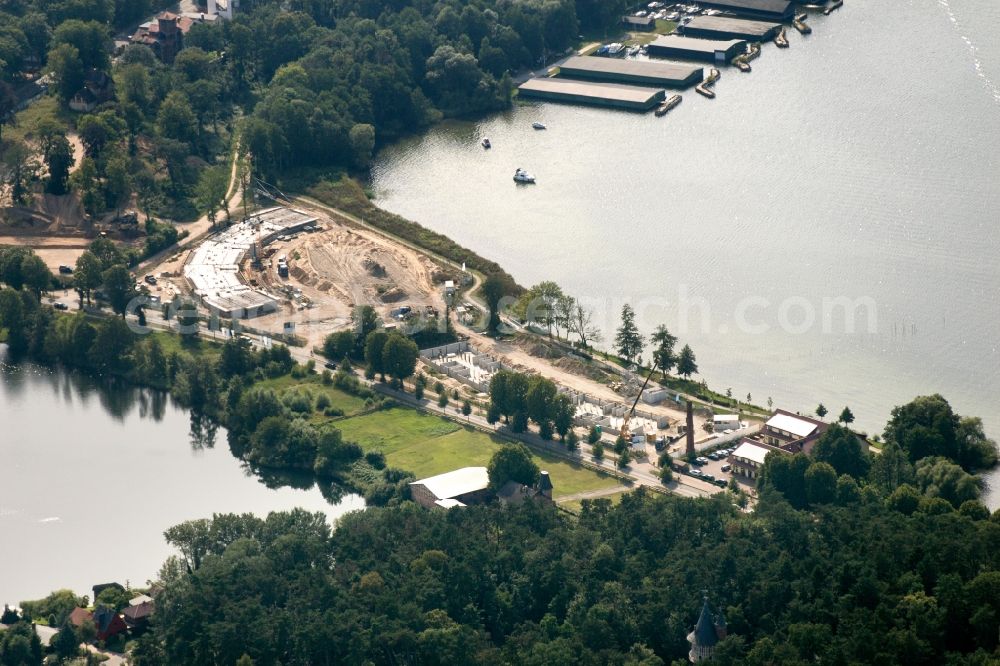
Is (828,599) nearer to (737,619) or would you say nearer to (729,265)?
(737,619)

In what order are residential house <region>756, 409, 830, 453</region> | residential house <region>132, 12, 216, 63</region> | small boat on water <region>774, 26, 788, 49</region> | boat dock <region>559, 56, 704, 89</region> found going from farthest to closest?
small boat on water <region>774, 26, 788, 49</region>
boat dock <region>559, 56, 704, 89</region>
residential house <region>132, 12, 216, 63</region>
residential house <region>756, 409, 830, 453</region>

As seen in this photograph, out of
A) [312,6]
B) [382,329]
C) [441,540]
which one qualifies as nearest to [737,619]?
[441,540]

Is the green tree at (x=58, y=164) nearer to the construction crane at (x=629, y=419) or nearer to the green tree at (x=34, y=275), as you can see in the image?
the green tree at (x=34, y=275)

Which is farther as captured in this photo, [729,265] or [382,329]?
[729,265]

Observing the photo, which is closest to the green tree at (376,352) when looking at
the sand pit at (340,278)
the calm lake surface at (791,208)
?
the sand pit at (340,278)

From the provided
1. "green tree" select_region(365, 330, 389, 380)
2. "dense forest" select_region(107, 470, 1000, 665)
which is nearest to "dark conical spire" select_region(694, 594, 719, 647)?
"dense forest" select_region(107, 470, 1000, 665)

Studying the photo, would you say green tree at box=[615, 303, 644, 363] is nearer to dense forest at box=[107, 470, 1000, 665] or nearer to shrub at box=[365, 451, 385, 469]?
shrub at box=[365, 451, 385, 469]

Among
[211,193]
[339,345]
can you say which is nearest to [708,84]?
[211,193]
